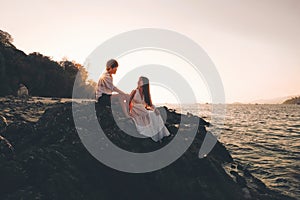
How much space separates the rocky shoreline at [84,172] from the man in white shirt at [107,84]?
0.62m

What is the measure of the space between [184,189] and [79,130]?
4247 millimetres

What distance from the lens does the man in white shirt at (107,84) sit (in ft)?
35.1

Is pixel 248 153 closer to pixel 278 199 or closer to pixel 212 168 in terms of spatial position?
pixel 278 199

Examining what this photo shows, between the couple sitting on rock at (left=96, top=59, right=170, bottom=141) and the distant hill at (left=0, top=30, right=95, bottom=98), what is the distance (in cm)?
1181

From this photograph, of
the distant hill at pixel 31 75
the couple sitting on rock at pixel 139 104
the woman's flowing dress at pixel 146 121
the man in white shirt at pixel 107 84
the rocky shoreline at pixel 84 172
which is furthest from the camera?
the distant hill at pixel 31 75

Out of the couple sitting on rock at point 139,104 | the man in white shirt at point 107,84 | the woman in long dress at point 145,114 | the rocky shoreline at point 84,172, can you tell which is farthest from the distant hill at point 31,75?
the woman in long dress at point 145,114

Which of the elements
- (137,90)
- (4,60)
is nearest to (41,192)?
(137,90)

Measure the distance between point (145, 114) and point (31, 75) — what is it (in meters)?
19.3

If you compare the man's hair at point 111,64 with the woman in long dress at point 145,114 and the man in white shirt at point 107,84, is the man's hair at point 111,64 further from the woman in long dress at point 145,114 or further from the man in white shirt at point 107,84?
the woman in long dress at point 145,114

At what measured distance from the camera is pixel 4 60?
2217cm

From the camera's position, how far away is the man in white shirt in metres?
10.7

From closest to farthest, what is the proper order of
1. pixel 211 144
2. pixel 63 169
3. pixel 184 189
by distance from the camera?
pixel 63 169
pixel 184 189
pixel 211 144

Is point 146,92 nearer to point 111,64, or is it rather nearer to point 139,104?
point 139,104

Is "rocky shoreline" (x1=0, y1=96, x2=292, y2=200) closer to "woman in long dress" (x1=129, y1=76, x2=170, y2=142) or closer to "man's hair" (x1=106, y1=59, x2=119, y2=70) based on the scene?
"woman in long dress" (x1=129, y1=76, x2=170, y2=142)
